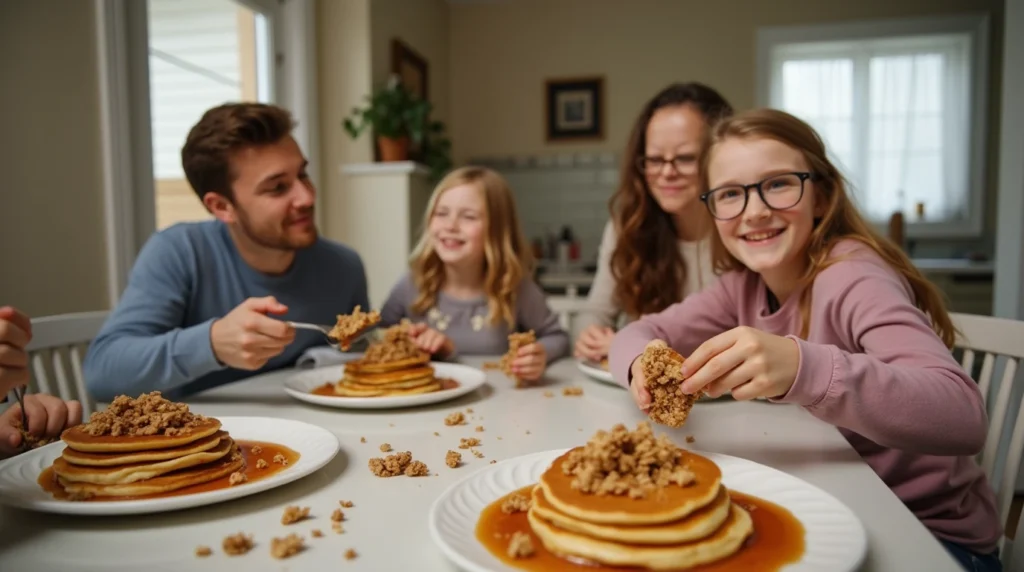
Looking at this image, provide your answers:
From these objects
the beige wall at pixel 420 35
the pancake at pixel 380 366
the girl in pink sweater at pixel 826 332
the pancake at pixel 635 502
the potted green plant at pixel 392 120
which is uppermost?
the beige wall at pixel 420 35

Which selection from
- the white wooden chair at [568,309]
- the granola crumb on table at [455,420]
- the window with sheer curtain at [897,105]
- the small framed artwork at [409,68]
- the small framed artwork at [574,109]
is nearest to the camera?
the granola crumb on table at [455,420]

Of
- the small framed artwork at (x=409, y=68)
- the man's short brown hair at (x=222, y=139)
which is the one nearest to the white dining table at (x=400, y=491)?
the man's short brown hair at (x=222, y=139)

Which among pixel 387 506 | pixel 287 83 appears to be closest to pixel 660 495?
pixel 387 506

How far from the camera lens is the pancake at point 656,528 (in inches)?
25.9

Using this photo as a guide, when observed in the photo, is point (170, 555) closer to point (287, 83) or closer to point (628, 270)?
point (628, 270)

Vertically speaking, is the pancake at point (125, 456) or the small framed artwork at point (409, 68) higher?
the small framed artwork at point (409, 68)

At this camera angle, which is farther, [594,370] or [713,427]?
[594,370]

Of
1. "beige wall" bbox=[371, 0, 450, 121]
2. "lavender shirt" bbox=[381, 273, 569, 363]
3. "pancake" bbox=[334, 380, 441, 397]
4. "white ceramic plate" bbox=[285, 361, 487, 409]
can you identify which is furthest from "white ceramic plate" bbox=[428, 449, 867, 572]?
"beige wall" bbox=[371, 0, 450, 121]

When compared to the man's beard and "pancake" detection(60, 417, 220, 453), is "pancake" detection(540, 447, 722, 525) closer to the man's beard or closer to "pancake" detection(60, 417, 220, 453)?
"pancake" detection(60, 417, 220, 453)

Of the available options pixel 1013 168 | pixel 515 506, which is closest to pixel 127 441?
pixel 515 506

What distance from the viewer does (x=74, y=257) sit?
97.9 inches

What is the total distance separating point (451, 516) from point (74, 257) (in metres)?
2.34

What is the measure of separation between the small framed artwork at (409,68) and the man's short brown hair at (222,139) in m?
2.84

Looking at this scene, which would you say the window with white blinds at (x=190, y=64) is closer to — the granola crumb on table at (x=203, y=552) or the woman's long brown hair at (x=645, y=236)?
the woman's long brown hair at (x=645, y=236)
